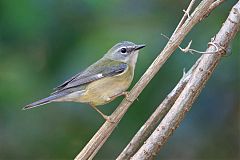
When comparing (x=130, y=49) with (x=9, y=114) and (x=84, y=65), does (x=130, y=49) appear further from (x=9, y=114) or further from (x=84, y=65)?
(x=9, y=114)

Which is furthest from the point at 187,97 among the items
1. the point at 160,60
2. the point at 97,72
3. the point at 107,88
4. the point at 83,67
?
the point at 83,67

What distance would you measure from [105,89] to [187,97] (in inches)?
41.8

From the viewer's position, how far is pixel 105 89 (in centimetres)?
307

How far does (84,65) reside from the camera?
359 centimetres

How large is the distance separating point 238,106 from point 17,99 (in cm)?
145

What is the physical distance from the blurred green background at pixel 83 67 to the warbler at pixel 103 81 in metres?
0.36

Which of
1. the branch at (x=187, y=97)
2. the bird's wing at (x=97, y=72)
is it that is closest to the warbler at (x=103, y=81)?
the bird's wing at (x=97, y=72)

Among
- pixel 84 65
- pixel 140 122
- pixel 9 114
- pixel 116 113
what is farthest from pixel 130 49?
pixel 9 114

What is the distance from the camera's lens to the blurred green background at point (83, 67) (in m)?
3.66

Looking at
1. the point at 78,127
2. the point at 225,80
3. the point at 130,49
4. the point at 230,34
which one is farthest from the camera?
the point at 78,127

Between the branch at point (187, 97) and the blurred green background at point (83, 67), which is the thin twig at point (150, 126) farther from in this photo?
the blurred green background at point (83, 67)

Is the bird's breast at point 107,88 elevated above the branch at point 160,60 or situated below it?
below

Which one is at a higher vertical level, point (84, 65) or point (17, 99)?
point (84, 65)

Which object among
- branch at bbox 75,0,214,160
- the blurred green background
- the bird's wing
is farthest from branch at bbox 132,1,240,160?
the blurred green background
